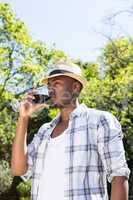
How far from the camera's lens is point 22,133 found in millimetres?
3268

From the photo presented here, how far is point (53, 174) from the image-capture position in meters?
3.02

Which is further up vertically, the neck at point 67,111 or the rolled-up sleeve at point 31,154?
the neck at point 67,111

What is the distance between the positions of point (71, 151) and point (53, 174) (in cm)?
17

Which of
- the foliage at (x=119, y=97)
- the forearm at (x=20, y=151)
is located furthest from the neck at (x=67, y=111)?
the foliage at (x=119, y=97)

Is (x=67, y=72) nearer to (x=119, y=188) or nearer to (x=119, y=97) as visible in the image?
(x=119, y=188)

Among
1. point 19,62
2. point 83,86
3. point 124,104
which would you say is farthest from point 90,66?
point 83,86

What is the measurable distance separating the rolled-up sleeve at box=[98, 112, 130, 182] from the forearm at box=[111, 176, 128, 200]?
0.09 ft

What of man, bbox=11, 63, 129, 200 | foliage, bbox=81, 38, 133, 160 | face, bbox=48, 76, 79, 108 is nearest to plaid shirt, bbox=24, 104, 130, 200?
man, bbox=11, 63, 129, 200

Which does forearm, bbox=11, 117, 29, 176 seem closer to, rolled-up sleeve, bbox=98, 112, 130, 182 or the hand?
the hand

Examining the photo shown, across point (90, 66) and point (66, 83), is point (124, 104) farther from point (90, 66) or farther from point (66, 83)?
point (66, 83)

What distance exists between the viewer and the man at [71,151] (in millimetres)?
2934

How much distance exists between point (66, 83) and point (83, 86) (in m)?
0.13

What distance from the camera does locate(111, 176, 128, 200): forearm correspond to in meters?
→ 2.83

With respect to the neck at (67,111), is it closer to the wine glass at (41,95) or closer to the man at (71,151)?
the man at (71,151)
